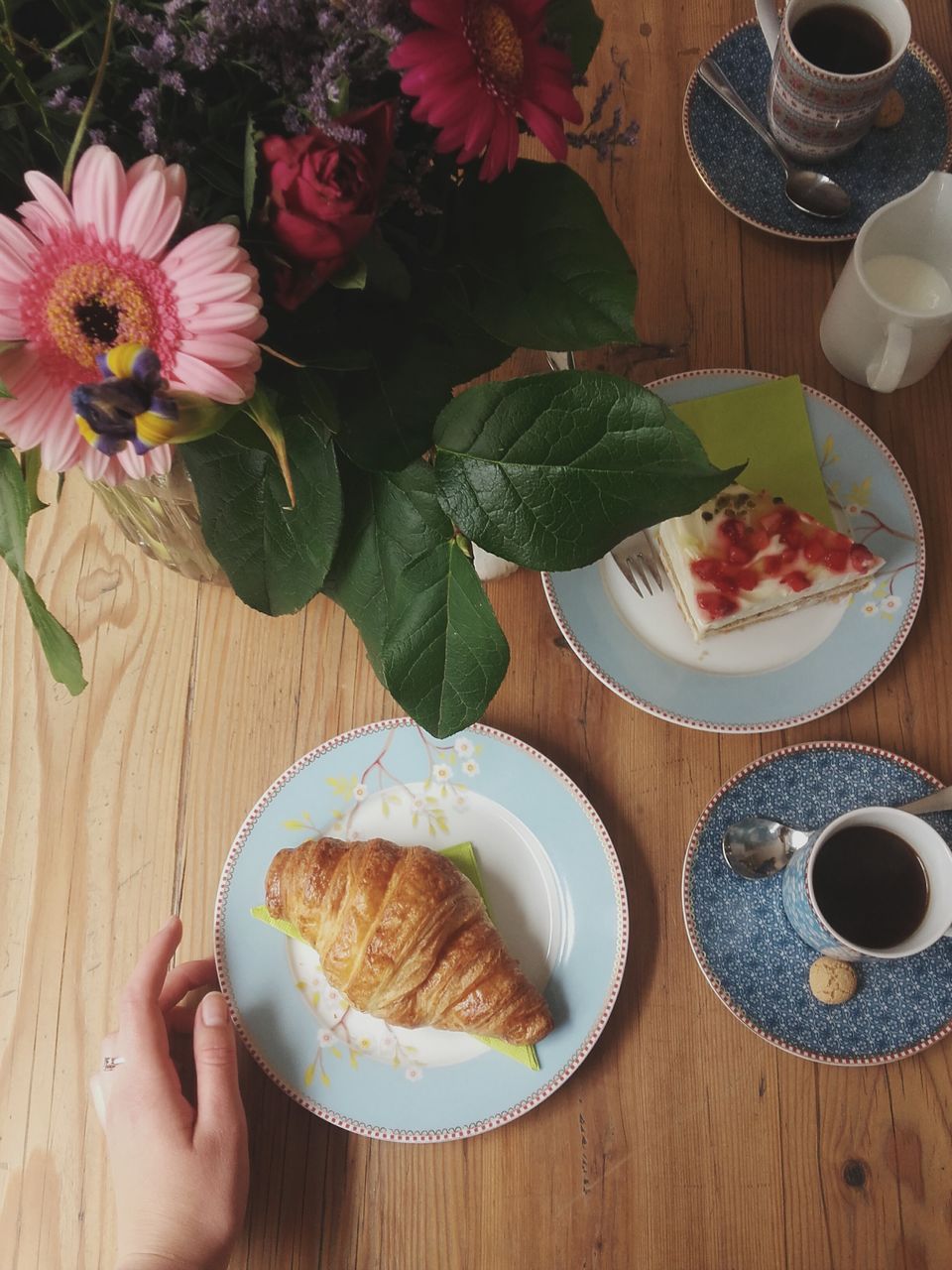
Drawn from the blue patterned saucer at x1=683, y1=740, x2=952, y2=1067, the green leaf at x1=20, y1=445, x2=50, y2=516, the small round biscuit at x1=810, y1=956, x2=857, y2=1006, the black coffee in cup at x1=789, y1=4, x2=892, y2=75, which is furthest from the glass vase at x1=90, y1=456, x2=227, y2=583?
the black coffee in cup at x1=789, y1=4, x2=892, y2=75

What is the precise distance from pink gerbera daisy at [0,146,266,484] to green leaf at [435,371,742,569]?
15 cm

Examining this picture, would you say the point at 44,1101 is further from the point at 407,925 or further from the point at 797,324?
the point at 797,324

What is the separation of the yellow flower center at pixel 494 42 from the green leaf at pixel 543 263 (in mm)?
119

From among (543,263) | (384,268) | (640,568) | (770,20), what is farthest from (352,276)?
(770,20)

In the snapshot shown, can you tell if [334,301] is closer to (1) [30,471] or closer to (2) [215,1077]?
(1) [30,471]

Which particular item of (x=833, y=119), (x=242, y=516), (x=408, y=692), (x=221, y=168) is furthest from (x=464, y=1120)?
(x=833, y=119)

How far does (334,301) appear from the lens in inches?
20.2

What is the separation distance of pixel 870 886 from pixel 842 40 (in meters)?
0.72

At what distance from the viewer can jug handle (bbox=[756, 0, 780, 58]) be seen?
0.93m

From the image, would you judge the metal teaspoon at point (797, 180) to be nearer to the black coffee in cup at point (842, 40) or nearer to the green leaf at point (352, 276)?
the black coffee in cup at point (842, 40)

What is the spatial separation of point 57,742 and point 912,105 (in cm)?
99

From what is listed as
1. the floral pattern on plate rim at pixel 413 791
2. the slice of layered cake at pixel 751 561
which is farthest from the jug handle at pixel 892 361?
the floral pattern on plate rim at pixel 413 791

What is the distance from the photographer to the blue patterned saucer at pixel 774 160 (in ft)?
3.17

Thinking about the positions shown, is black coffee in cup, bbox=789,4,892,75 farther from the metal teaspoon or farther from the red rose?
the red rose
